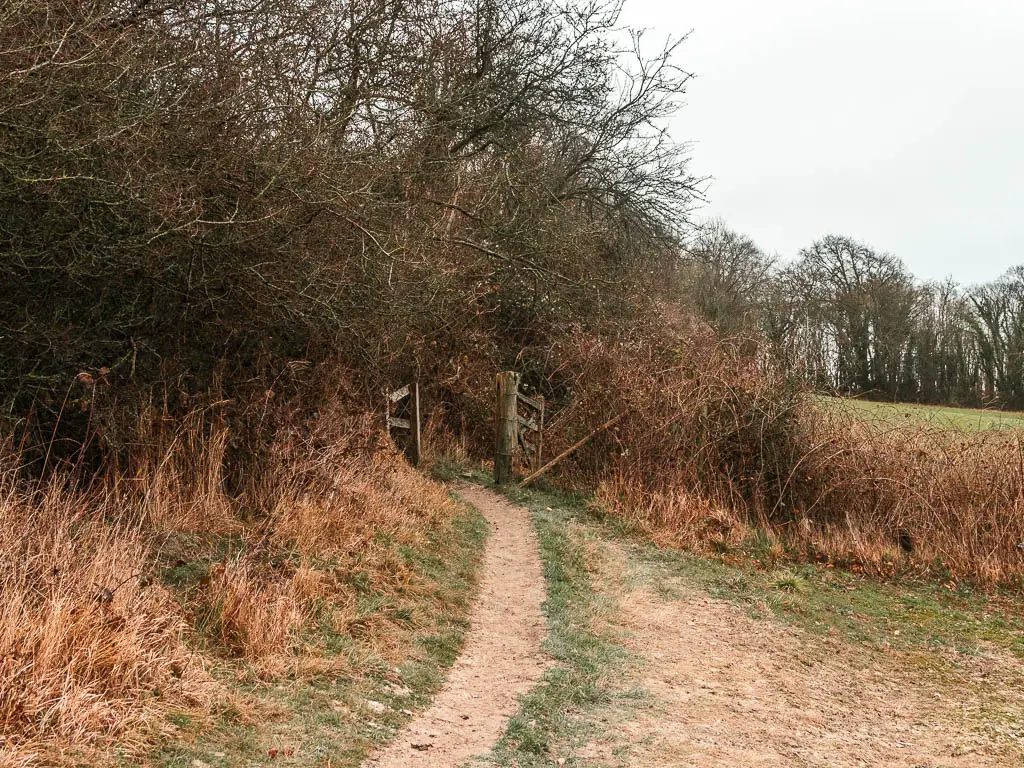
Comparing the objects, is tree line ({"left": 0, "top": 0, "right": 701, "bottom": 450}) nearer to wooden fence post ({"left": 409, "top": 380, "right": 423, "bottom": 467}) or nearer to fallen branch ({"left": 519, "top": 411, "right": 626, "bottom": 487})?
wooden fence post ({"left": 409, "top": 380, "right": 423, "bottom": 467})

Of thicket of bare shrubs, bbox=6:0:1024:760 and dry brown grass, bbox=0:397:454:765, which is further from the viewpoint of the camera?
thicket of bare shrubs, bbox=6:0:1024:760

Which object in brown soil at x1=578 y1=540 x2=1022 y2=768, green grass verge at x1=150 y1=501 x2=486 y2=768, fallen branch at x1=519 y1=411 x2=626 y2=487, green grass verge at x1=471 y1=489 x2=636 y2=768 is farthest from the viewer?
fallen branch at x1=519 y1=411 x2=626 y2=487

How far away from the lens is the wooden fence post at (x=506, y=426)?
13.6 m

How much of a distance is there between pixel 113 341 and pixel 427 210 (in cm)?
690

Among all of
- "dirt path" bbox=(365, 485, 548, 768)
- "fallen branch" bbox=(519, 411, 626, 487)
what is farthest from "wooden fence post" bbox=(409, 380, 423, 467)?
"dirt path" bbox=(365, 485, 548, 768)

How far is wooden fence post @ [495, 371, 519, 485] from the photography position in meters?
13.6

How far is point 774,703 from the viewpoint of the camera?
19.8 feet

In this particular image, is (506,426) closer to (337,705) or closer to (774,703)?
(774,703)

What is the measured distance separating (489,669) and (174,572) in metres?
2.36

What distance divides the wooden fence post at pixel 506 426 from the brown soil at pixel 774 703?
17.9ft

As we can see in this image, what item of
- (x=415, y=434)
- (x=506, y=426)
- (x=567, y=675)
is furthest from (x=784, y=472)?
(x=567, y=675)

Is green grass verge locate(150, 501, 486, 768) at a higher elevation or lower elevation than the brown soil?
higher

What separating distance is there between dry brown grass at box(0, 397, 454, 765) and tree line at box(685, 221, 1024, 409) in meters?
25.7

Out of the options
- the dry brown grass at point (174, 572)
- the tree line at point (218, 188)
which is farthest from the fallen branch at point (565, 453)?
the dry brown grass at point (174, 572)
